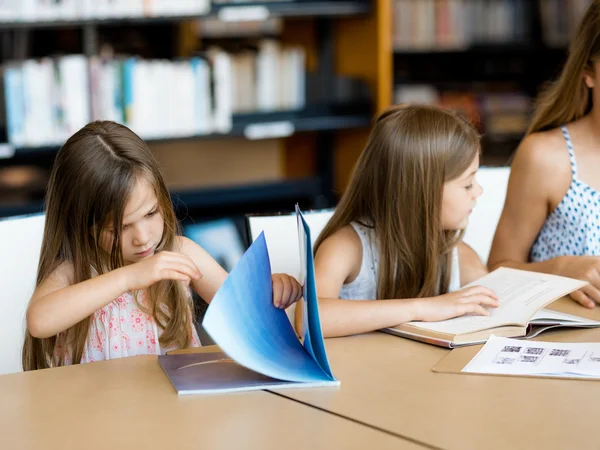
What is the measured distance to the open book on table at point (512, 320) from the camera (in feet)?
4.68

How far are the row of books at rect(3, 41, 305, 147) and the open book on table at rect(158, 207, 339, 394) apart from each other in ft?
6.47

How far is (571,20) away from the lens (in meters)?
4.49

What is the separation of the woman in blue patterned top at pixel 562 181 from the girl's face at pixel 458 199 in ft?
0.86

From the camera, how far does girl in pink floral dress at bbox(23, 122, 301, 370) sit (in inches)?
60.5

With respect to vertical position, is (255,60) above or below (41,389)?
above

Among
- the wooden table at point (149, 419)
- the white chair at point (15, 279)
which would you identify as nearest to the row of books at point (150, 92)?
the white chair at point (15, 279)

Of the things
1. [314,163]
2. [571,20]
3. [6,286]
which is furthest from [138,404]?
[571,20]

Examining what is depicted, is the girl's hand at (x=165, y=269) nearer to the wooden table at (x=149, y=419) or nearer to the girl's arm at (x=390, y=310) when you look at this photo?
the wooden table at (x=149, y=419)

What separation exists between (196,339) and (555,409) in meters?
0.80

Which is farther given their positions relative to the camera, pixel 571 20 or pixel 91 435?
pixel 571 20

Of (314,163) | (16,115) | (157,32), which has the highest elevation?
(157,32)

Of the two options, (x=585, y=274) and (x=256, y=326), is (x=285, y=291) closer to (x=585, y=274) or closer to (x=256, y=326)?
(x=256, y=326)

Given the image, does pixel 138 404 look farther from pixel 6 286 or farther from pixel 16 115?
pixel 16 115

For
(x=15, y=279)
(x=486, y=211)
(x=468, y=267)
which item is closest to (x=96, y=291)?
(x=15, y=279)
